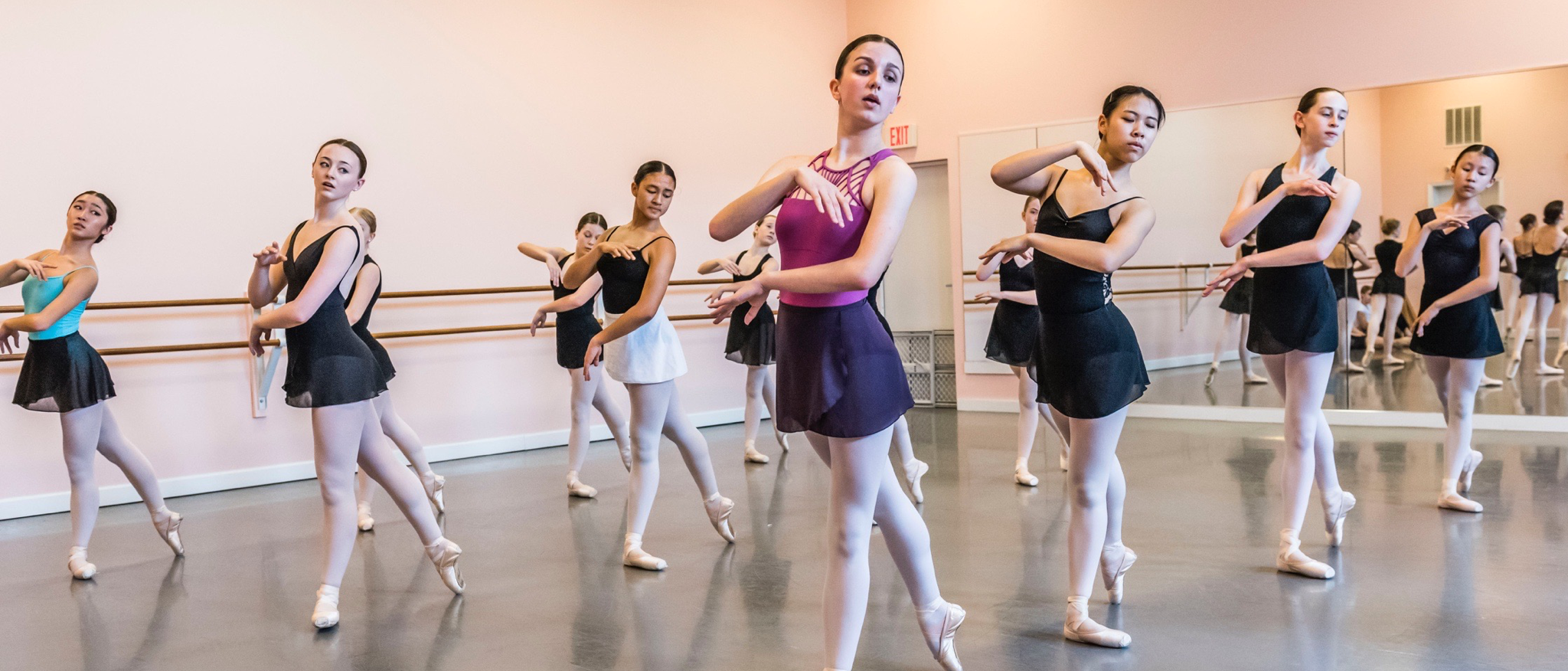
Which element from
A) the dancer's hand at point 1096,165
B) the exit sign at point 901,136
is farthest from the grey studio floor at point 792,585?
the exit sign at point 901,136

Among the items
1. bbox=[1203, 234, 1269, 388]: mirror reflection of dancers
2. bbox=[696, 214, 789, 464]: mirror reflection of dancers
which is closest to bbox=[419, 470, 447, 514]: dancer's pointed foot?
bbox=[696, 214, 789, 464]: mirror reflection of dancers

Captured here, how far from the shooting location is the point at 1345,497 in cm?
364

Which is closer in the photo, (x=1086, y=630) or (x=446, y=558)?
(x=1086, y=630)

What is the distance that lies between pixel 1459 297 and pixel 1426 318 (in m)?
0.13

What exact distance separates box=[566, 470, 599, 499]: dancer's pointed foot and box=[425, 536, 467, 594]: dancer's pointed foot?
1.68m

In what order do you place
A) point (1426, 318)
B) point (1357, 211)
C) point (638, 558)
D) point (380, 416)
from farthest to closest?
1. point (1357, 211)
2. point (380, 416)
3. point (1426, 318)
4. point (638, 558)

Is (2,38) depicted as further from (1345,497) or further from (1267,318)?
(1345,497)

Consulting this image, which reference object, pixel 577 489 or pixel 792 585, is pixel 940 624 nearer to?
pixel 792 585

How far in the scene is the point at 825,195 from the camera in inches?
79.4

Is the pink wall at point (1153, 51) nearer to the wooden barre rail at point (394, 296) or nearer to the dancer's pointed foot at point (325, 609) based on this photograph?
the wooden barre rail at point (394, 296)

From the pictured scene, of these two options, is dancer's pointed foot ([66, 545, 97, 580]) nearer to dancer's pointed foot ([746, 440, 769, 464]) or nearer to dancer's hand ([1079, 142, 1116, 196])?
dancer's pointed foot ([746, 440, 769, 464])

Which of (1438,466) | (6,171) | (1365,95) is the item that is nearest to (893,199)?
(1438,466)

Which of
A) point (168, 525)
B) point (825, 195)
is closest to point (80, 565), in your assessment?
point (168, 525)

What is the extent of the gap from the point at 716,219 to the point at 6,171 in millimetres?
4527
